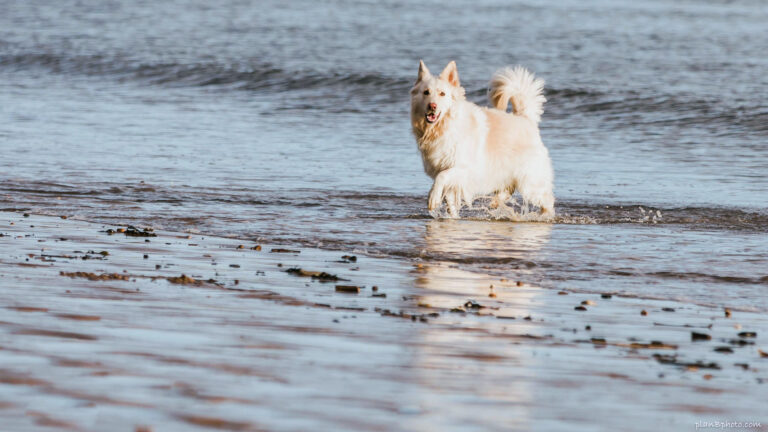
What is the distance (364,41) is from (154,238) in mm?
20182

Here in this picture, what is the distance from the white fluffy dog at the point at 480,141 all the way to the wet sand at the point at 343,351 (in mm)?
2481

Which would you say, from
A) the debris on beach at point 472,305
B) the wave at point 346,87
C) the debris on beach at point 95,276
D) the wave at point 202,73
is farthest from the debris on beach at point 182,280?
the wave at point 202,73

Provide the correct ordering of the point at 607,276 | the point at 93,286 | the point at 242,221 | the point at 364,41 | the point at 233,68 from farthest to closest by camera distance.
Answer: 1. the point at 364,41
2. the point at 233,68
3. the point at 242,221
4. the point at 607,276
5. the point at 93,286

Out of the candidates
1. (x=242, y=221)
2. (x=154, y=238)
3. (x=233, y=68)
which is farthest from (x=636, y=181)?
(x=233, y=68)

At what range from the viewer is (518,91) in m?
8.96

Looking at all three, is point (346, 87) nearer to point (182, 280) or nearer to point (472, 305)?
point (182, 280)

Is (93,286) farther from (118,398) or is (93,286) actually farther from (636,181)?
(636,181)

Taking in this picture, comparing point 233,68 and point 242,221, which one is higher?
point 233,68

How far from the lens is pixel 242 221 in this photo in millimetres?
7598

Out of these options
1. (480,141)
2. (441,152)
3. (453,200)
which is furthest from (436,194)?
(480,141)

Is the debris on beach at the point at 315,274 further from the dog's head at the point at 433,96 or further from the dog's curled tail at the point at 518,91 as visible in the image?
the dog's curled tail at the point at 518,91

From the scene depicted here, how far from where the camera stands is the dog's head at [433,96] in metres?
8.09

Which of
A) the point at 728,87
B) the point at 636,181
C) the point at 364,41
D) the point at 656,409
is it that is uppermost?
the point at 364,41

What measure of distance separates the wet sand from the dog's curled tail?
11.1ft
